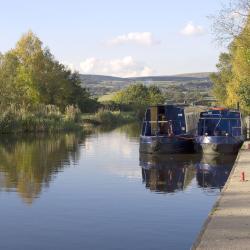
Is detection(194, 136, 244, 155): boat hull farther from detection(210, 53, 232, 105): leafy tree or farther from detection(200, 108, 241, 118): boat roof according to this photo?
detection(210, 53, 232, 105): leafy tree

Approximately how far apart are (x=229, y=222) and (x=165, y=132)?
24.6 meters

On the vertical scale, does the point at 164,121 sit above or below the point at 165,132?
above

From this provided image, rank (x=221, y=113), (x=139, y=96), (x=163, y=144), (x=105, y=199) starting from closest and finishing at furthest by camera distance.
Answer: (x=105, y=199) → (x=163, y=144) → (x=221, y=113) → (x=139, y=96)

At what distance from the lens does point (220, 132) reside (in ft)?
119

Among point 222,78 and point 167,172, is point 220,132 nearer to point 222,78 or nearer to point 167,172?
point 167,172

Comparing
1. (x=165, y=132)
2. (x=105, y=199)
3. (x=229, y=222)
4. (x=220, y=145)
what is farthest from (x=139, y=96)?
(x=229, y=222)

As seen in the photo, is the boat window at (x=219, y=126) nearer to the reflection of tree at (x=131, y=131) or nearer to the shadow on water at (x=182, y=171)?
the shadow on water at (x=182, y=171)

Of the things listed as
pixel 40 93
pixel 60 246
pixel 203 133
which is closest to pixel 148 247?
pixel 60 246

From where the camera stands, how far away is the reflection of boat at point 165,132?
115ft

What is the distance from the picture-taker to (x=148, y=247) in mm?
13258

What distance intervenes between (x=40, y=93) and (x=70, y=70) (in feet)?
44.9

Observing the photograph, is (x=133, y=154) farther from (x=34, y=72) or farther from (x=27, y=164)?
(x=34, y=72)

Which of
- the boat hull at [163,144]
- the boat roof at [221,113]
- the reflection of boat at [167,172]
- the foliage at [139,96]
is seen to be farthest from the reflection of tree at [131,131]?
the foliage at [139,96]

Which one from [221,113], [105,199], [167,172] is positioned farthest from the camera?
[221,113]
